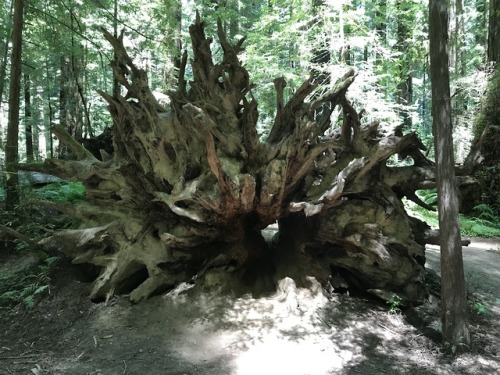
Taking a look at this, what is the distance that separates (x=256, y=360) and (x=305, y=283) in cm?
212

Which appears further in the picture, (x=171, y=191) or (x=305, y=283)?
(x=305, y=283)

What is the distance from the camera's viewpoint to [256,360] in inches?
177

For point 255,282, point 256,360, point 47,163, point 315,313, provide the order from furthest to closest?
point 255,282
point 47,163
point 315,313
point 256,360

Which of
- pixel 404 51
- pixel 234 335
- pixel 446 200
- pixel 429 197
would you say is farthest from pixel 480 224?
pixel 234 335

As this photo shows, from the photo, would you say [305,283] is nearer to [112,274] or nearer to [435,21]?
[112,274]

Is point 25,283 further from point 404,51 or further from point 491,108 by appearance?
point 404,51

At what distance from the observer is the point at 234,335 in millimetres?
5062

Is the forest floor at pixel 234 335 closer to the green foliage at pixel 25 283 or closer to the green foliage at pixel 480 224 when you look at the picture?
the green foliage at pixel 25 283

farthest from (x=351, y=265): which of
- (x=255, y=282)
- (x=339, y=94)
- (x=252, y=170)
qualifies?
(x=339, y=94)

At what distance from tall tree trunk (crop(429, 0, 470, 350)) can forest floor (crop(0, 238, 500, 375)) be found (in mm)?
376

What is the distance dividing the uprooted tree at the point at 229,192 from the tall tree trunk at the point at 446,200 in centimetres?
127

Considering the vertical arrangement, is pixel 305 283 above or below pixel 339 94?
below

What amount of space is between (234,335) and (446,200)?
3.31 meters

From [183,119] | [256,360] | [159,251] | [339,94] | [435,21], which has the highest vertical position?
[435,21]
